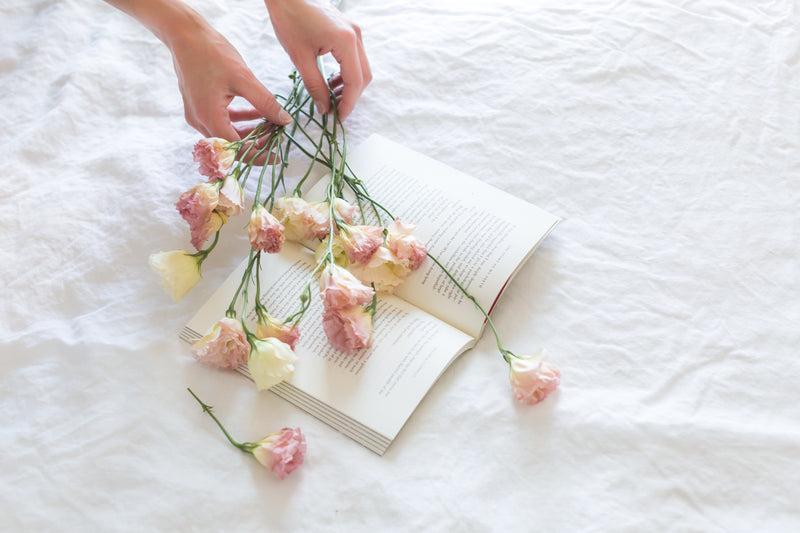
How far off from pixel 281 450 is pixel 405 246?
10.1 inches

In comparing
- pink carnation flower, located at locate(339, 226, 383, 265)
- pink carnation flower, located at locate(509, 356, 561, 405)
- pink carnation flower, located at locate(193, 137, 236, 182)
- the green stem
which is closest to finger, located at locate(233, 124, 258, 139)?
pink carnation flower, located at locate(193, 137, 236, 182)

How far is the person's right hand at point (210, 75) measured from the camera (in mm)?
911

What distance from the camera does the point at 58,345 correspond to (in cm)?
84

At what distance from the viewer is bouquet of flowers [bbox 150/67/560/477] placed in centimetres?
78

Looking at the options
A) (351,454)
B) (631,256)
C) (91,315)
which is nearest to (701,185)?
(631,256)

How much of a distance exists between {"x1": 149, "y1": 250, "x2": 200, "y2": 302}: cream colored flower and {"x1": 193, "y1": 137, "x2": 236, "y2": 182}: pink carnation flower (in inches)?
3.7

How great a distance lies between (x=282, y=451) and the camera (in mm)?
731

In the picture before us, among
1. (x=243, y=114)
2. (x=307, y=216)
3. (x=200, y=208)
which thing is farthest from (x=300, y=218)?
(x=243, y=114)

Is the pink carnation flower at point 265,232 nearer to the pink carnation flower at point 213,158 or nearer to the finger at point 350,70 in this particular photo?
the pink carnation flower at point 213,158

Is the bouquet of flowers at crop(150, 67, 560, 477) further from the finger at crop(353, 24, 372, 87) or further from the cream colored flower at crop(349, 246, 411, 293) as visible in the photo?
the finger at crop(353, 24, 372, 87)

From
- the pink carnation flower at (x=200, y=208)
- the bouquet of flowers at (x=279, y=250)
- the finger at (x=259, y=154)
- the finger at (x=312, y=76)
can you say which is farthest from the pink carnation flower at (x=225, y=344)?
the finger at (x=312, y=76)

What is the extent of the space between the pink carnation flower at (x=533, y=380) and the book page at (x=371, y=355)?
0.24 ft

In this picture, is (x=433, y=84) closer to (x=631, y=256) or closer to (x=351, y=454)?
(x=631, y=256)

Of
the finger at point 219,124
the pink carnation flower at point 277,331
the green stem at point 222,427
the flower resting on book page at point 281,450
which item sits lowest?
the green stem at point 222,427
